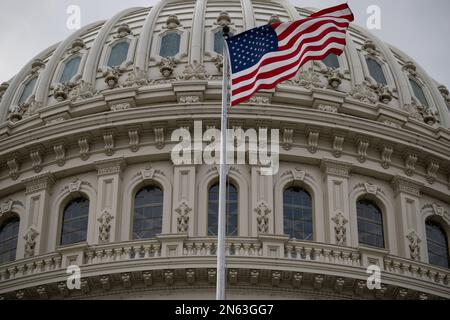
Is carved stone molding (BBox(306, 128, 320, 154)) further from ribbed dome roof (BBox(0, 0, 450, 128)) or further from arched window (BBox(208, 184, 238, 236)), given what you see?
arched window (BBox(208, 184, 238, 236))

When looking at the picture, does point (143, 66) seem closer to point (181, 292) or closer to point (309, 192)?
point (309, 192)

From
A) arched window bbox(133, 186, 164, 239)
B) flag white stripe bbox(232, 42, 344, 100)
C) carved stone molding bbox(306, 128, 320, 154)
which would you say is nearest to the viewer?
flag white stripe bbox(232, 42, 344, 100)

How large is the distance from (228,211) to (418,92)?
1551cm

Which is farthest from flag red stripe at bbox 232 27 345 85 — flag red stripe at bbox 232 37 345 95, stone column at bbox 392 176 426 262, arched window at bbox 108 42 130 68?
arched window at bbox 108 42 130 68

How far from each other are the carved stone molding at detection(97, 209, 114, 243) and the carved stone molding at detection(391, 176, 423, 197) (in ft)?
A: 36.0

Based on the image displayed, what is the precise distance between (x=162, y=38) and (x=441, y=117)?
13.1 meters

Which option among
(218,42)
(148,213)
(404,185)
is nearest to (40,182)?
(148,213)

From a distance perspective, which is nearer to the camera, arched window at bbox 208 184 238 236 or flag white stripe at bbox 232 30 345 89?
flag white stripe at bbox 232 30 345 89

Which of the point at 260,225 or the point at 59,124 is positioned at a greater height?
the point at 59,124

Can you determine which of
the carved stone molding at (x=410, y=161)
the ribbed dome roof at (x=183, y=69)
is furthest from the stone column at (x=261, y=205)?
the carved stone molding at (x=410, y=161)

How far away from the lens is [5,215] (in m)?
49.1

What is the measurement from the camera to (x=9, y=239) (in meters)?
48.7

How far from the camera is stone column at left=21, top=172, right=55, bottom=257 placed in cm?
4638
